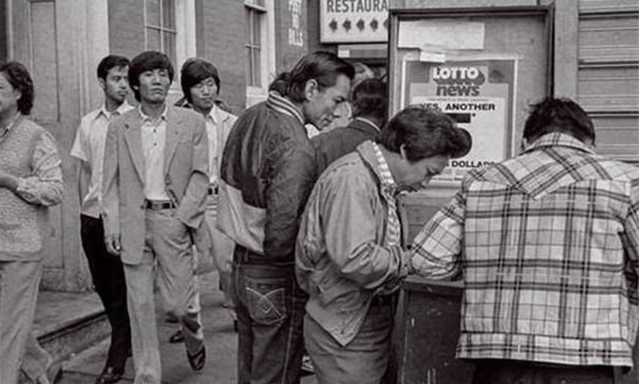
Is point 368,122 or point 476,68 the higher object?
point 476,68

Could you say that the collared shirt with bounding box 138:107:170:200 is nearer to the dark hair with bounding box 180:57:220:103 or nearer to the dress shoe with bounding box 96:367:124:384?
the dress shoe with bounding box 96:367:124:384

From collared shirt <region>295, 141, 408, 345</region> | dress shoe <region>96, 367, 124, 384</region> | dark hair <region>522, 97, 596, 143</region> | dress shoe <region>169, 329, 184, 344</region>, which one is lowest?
dress shoe <region>169, 329, 184, 344</region>

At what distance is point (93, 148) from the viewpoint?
5.83 m

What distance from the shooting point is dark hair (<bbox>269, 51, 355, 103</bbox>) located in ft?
12.4

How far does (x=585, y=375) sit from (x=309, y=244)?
3.50 feet

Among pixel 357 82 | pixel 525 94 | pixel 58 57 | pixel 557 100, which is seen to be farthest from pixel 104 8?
pixel 557 100

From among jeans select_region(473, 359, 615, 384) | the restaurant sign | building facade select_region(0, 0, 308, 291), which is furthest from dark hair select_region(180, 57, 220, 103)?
the restaurant sign

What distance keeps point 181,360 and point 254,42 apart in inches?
262

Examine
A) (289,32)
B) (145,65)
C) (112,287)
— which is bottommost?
(112,287)

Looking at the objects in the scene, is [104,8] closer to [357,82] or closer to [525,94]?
[357,82]

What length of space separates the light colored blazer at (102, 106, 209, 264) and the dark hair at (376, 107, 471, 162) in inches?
81.1

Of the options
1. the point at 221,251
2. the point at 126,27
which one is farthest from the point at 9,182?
the point at 126,27

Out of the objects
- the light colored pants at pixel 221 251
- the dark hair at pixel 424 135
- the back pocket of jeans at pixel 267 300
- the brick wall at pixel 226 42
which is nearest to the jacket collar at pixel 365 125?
the light colored pants at pixel 221 251

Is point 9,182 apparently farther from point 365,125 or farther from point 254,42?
point 254,42
